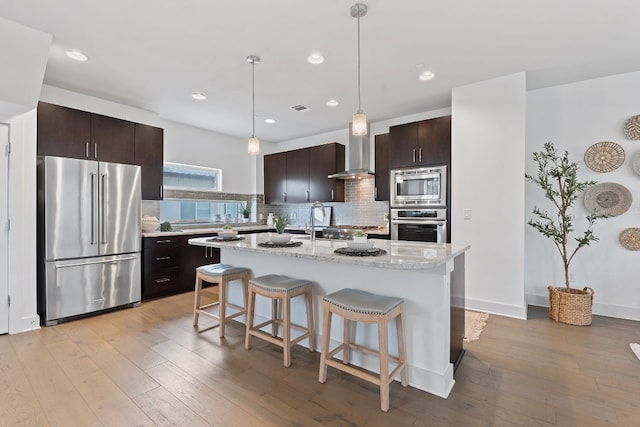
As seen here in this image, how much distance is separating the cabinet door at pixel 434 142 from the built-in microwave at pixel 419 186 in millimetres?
107

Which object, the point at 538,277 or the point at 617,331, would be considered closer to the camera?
the point at 617,331

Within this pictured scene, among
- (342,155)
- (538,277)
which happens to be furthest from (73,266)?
(538,277)

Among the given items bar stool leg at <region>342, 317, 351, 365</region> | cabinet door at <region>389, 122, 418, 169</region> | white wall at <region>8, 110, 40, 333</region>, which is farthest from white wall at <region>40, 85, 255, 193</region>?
bar stool leg at <region>342, 317, 351, 365</region>

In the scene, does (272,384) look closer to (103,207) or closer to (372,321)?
(372,321)

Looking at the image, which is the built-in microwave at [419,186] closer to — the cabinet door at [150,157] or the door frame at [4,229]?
the cabinet door at [150,157]

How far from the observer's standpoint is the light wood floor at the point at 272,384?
1706 millimetres

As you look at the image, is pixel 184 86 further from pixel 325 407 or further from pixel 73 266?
pixel 325 407

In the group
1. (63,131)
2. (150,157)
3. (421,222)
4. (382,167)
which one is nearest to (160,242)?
(150,157)

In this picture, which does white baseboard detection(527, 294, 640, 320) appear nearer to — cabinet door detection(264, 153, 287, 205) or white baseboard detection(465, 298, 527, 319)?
white baseboard detection(465, 298, 527, 319)

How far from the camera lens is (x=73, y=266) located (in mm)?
3230

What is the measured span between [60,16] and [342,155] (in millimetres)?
4062

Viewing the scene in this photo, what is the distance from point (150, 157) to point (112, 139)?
1.65 ft

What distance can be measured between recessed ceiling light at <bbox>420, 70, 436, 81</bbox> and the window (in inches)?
155

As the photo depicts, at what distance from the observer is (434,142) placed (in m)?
3.96
